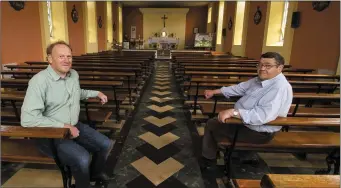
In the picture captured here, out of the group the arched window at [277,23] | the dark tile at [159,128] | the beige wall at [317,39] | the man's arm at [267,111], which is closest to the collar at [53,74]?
the man's arm at [267,111]

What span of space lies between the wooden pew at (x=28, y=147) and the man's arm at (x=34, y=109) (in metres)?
0.08

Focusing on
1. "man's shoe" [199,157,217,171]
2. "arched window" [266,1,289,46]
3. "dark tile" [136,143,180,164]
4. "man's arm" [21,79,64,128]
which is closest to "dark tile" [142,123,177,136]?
"dark tile" [136,143,180,164]

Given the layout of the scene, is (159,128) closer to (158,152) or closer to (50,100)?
(158,152)

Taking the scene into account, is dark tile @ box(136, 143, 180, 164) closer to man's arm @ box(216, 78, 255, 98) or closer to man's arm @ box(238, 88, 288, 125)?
man's arm @ box(216, 78, 255, 98)

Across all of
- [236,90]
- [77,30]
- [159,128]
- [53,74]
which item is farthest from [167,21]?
[53,74]

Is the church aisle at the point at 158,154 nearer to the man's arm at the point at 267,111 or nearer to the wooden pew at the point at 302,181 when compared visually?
the man's arm at the point at 267,111

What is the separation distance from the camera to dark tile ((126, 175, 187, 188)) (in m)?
1.78

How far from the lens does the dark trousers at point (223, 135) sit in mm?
1734

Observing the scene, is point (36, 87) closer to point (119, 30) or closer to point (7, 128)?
point (7, 128)

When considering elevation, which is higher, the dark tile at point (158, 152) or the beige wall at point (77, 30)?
the beige wall at point (77, 30)

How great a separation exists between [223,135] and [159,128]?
1.27 metres

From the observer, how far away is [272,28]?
22.7 feet

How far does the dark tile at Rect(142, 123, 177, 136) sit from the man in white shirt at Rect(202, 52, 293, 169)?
3.02ft

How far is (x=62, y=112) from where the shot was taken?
1570 mm
